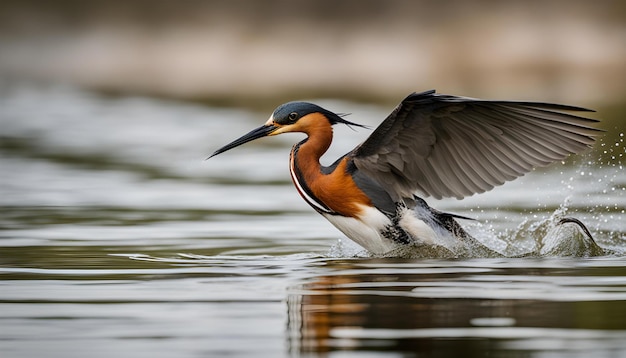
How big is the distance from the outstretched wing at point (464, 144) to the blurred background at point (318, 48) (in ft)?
50.3

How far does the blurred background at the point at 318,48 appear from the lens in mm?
26891

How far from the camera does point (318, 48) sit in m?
28.9

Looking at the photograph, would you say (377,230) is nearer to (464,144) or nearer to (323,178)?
(323,178)

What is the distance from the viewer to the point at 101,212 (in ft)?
37.4

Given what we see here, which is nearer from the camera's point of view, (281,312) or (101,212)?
(281,312)

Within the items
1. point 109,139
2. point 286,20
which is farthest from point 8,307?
point 286,20

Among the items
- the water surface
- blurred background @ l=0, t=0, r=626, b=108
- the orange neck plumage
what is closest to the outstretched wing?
the orange neck plumage

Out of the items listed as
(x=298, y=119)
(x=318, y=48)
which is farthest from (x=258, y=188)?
(x=318, y=48)

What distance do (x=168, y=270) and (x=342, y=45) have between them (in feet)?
70.7

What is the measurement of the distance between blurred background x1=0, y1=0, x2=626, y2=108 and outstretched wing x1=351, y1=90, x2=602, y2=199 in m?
15.3

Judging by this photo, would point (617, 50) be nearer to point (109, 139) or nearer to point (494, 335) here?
point (109, 139)

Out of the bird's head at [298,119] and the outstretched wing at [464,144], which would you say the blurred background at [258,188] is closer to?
the outstretched wing at [464,144]

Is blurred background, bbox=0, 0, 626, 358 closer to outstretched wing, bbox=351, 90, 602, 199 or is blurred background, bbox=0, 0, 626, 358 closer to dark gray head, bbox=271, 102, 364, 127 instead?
outstretched wing, bbox=351, 90, 602, 199

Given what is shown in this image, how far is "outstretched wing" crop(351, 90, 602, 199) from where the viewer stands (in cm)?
849
